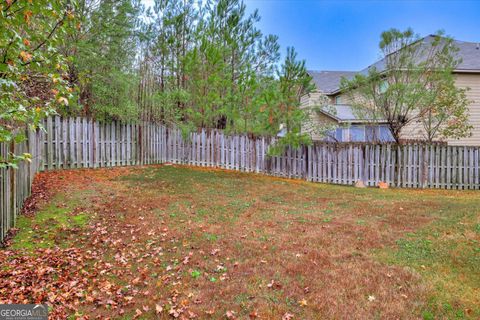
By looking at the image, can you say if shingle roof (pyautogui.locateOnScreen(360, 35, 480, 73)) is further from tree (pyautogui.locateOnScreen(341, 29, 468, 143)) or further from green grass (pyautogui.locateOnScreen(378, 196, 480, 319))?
green grass (pyautogui.locateOnScreen(378, 196, 480, 319))

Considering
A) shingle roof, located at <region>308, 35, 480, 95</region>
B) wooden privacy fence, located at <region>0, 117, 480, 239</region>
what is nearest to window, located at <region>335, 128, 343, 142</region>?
shingle roof, located at <region>308, 35, 480, 95</region>

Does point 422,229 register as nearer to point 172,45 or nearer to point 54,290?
point 54,290

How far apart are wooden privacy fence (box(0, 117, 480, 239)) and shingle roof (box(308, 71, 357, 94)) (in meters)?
10.6

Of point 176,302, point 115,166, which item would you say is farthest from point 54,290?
point 115,166

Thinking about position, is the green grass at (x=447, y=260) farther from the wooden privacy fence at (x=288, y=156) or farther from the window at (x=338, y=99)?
the window at (x=338, y=99)

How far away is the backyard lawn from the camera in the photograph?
3348 mm

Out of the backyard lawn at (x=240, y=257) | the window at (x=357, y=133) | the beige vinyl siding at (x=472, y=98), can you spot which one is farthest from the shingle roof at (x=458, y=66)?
the backyard lawn at (x=240, y=257)

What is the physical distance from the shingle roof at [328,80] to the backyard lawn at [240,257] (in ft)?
49.4

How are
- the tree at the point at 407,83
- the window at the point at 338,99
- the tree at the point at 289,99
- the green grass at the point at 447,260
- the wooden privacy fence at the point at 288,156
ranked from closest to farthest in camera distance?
1. the green grass at the point at 447,260
2. the tree at the point at 289,99
3. the wooden privacy fence at the point at 288,156
4. the tree at the point at 407,83
5. the window at the point at 338,99

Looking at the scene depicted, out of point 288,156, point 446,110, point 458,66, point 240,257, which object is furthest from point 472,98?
point 240,257

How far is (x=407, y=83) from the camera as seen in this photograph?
1148 cm

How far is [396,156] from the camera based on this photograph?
36.4 feet

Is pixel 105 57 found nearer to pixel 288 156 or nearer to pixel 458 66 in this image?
pixel 288 156

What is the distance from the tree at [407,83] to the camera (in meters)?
11.2
